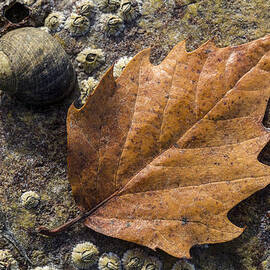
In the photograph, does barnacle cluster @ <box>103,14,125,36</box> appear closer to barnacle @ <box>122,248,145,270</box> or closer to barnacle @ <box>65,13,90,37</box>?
barnacle @ <box>65,13,90,37</box>

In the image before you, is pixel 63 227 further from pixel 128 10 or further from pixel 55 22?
pixel 128 10

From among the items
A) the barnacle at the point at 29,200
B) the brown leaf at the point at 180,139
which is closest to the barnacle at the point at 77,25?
the brown leaf at the point at 180,139

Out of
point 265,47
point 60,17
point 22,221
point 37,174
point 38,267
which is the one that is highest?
point 60,17

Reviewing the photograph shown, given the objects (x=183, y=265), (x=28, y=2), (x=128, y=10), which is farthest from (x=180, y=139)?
(x=28, y=2)

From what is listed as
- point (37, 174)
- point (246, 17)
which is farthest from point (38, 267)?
point (246, 17)

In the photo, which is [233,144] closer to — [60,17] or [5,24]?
[60,17]

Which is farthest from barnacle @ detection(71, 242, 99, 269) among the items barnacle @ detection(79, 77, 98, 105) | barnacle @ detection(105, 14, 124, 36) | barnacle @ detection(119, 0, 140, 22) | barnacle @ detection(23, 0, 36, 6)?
barnacle @ detection(23, 0, 36, 6)

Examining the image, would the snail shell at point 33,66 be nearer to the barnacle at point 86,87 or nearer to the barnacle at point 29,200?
the barnacle at point 86,87
